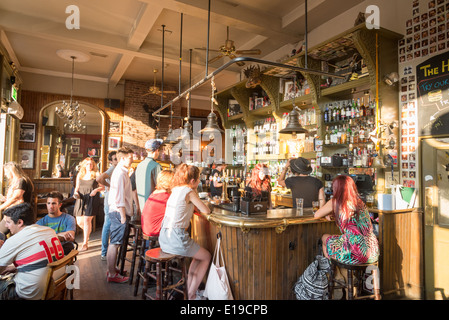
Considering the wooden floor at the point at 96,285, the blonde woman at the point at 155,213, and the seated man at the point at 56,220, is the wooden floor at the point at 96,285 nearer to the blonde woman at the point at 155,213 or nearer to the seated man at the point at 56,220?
the seated man at the point at 56,220

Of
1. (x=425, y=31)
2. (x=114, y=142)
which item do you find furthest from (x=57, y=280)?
(x=114, y=142)

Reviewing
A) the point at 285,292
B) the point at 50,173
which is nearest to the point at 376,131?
the point at 285,292

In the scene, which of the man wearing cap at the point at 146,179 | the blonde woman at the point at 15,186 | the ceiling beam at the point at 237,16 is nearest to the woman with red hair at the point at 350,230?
the man wearing cap at the point at 146,179

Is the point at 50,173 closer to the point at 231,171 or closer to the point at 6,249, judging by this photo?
the point at 231,171

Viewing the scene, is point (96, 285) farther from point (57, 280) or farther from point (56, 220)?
point (57, 280)

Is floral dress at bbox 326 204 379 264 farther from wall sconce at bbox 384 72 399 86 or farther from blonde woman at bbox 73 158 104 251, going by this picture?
blonde woman at bbox 73 158 104 251

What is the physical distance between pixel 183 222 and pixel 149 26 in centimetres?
409

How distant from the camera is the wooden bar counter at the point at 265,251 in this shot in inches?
109

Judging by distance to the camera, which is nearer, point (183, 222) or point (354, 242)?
point (354, 242)

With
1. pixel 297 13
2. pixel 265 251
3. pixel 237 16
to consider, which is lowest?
pixel 265 251

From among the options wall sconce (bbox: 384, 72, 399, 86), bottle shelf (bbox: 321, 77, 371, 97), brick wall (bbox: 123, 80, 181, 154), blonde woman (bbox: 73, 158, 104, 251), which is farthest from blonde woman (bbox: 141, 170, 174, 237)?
brick wall (bbox: 123, 80, 181, 154)

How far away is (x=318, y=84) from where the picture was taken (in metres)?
4.78

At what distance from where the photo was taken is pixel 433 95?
357cm

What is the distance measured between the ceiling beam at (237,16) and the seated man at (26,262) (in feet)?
12.2
